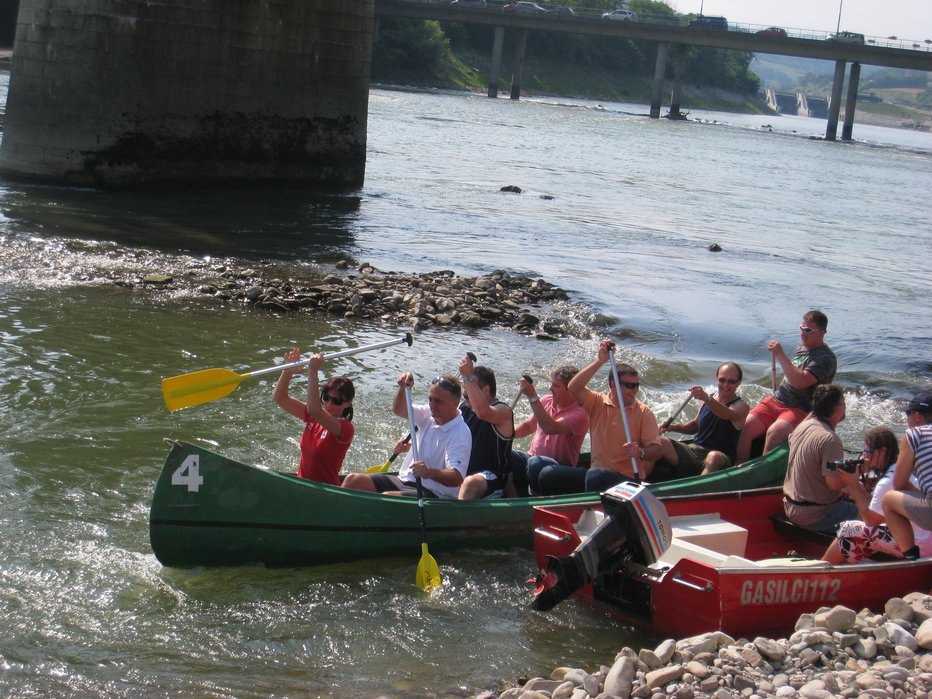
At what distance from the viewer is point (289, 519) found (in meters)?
7.62

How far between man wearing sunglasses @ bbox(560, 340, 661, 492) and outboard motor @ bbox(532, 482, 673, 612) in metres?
1.40

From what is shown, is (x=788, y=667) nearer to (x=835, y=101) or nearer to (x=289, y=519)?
(x=289, y=519)

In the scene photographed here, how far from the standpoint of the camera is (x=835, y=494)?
7914mm

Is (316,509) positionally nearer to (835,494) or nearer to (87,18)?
(835,494)

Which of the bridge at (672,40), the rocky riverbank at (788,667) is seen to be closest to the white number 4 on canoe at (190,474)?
the rocky riverbank at (788,667)

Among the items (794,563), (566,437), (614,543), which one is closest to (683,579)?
(614,543)

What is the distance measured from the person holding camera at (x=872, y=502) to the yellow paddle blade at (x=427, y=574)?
2670mm

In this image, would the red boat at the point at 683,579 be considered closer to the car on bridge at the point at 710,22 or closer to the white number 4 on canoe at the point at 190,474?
the white number 4 on canoe at the point at 190,474

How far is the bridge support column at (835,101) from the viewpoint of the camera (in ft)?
258

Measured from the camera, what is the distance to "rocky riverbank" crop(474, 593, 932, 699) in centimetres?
543

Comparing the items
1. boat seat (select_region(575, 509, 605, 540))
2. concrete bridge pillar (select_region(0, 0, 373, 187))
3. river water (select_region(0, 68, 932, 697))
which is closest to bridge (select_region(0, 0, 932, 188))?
concrete bridge pillar (select_region(0, 0, 373, 187))

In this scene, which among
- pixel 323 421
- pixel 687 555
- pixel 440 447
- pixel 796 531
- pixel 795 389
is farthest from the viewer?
pixel 795 389

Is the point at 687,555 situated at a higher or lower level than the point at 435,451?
lower

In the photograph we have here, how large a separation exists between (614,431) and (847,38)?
74676 millimetres
